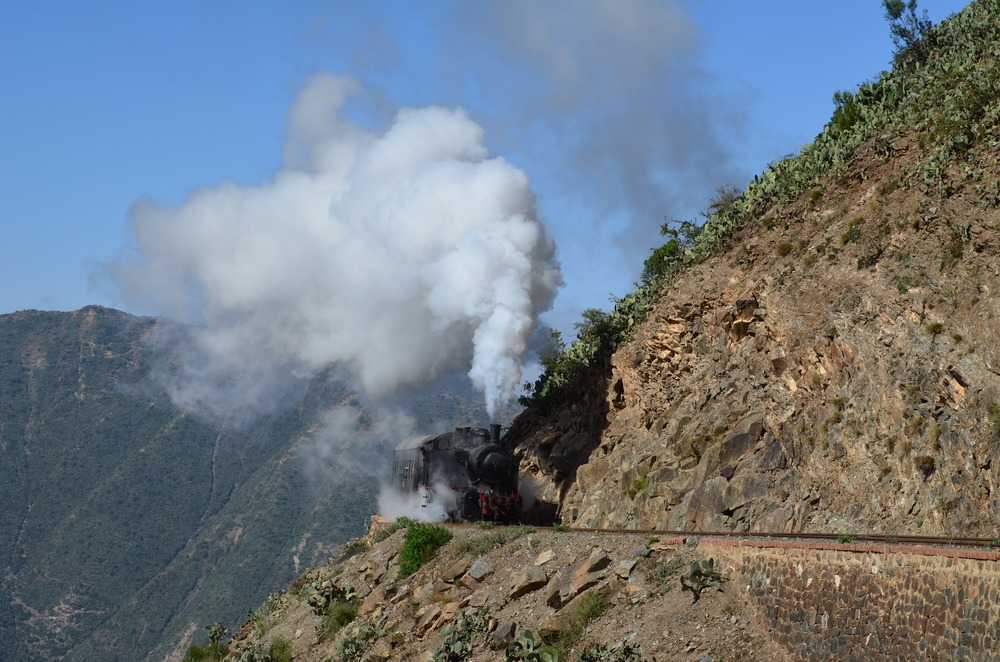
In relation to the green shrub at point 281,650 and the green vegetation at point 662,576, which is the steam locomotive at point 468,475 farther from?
the green vegetation at point 662,576

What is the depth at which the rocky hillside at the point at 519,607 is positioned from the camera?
15367 mm

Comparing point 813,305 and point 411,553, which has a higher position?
point 813,305

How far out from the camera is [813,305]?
81.7 feet

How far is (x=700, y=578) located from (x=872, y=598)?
3.36m

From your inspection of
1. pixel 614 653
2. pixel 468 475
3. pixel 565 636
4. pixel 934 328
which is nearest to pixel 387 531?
pixel 468 475

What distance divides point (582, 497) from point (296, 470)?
151m

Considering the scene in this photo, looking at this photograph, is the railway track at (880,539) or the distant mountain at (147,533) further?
the distant mountain at (147,533)

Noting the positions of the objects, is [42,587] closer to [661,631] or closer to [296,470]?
[296,470]

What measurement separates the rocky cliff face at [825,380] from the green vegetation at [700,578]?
469 cm

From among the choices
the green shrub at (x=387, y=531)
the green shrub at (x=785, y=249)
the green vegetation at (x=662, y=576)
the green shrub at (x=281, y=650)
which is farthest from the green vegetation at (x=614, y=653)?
the green shrub at (x=785, y=249)

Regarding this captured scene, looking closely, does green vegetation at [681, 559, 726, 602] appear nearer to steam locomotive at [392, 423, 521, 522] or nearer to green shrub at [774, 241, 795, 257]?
green shrub at [774, 241, 795, 257]

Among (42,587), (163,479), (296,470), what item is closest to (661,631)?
(42,587)

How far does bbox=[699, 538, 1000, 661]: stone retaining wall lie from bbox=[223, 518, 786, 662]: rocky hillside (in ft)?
1.44

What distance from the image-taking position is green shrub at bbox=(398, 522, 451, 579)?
973 inches
